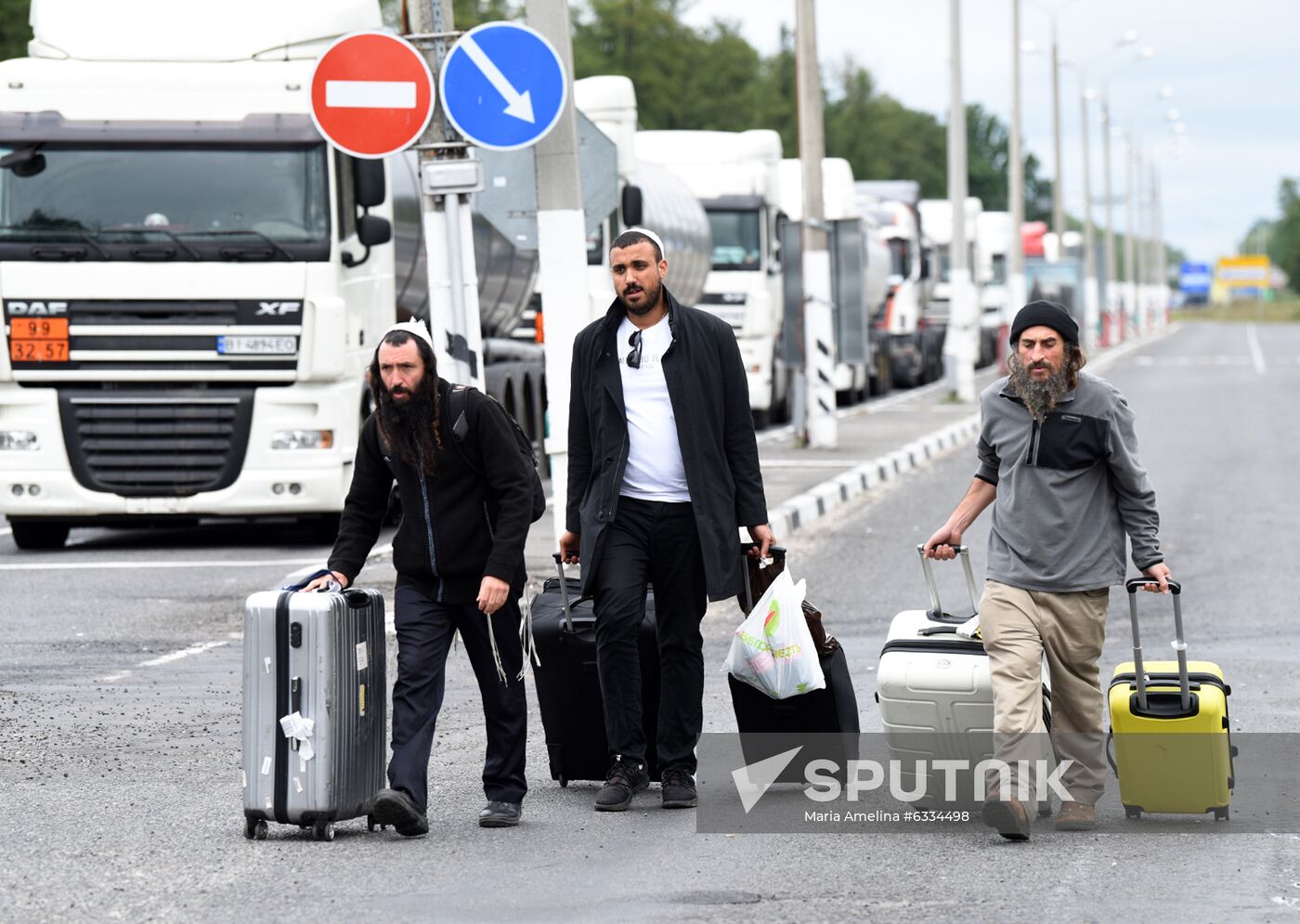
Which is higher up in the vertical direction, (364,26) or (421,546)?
(364,26)

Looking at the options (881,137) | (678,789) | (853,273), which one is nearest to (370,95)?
(678,789)

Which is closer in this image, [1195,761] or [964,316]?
[1195,761]

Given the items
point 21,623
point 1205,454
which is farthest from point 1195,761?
point 1205,454

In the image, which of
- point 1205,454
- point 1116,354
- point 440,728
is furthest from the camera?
point 1116,354

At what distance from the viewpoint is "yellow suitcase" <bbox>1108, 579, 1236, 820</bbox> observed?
6.64 metres

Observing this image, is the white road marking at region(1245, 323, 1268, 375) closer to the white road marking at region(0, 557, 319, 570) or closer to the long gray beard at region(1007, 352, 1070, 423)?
the white road marking at region(0, 557, 319, 570)

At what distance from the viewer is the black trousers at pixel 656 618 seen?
699cm

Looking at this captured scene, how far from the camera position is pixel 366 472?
691 centimetres

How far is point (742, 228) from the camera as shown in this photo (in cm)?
2973

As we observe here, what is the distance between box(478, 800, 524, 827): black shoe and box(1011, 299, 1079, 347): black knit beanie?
6.79 ft

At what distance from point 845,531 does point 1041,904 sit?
11.0 m

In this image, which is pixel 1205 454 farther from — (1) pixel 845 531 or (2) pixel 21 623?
(2) pixel 21 623

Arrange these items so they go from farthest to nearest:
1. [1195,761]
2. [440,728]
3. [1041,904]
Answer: [440,728] → [1195,761] → [1041,904]

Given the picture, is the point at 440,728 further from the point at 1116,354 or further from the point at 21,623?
the point at 1116,354
